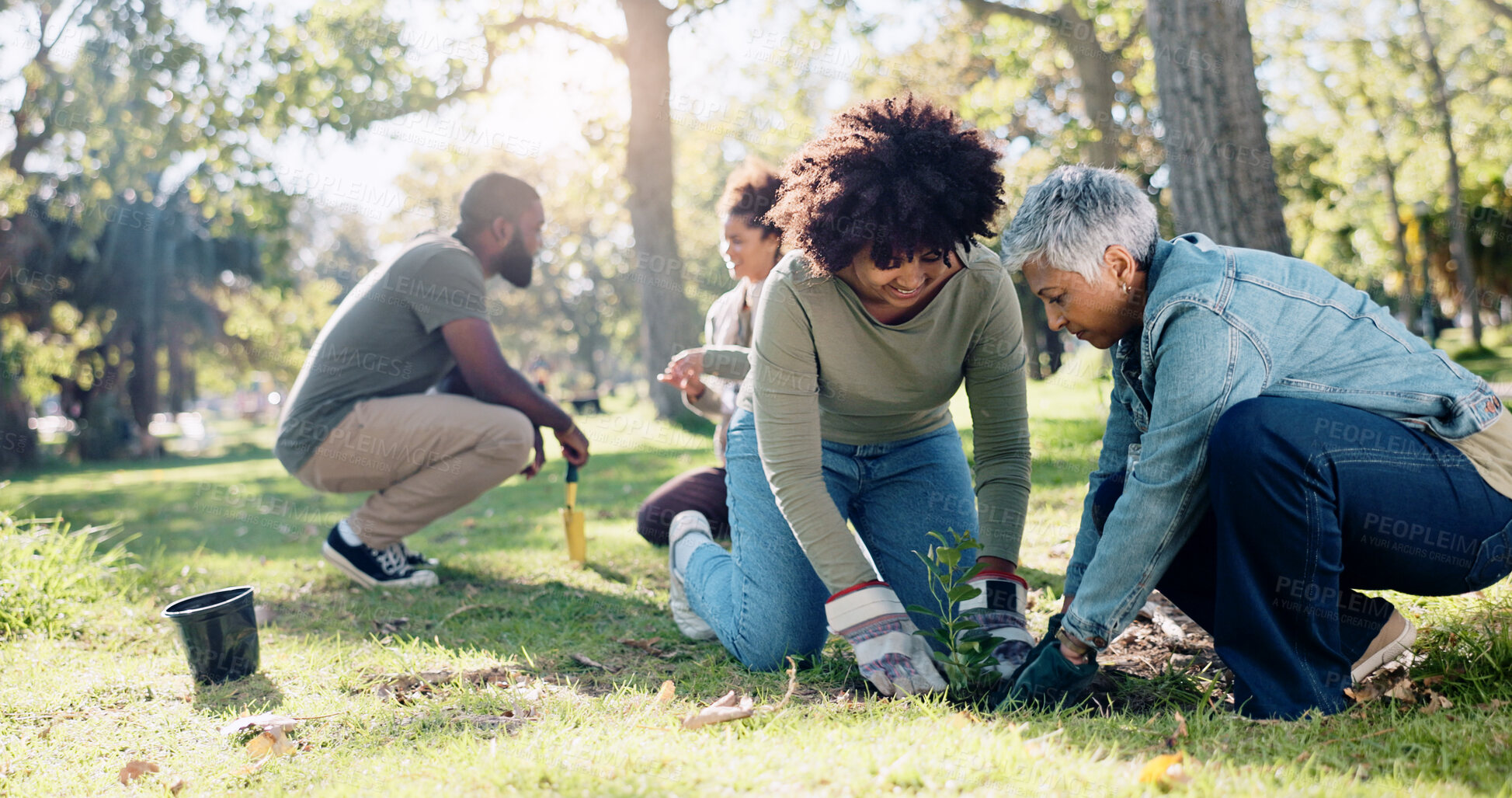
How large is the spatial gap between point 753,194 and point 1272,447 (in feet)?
8.24

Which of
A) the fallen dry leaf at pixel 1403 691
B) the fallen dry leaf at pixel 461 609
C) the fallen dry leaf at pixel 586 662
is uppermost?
the fallen dry leaf at pixel 1403 691

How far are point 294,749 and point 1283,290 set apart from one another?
105 inches

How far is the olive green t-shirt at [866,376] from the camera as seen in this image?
270 centimetres

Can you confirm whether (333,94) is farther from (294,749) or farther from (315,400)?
(294,749)

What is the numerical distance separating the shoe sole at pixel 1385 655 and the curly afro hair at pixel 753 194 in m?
2.53

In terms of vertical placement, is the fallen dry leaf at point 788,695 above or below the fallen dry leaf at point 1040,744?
below

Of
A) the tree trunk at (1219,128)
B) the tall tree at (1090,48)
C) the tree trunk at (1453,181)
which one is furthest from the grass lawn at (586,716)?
the tree trunk at (1453,181)

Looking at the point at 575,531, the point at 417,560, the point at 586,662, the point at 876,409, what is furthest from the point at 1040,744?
the point at 417,560

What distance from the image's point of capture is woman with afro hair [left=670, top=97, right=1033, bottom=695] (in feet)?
8.27

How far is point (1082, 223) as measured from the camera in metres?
2.21

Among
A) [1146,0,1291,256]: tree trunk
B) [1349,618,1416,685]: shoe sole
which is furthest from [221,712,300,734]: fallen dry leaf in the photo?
[1146,0,1291,256]: tree trunk

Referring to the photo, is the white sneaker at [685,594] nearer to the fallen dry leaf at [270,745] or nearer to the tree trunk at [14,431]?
the fallen dry leaf at [270,745]

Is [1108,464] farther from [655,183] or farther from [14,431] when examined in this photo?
[14,431]

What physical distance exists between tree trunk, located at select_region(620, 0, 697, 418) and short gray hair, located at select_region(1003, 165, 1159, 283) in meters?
10.4
